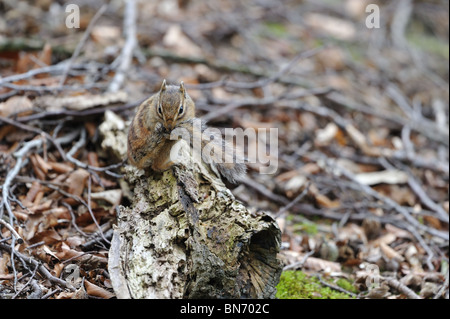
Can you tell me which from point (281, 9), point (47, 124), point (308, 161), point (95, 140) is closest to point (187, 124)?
point (95, 140)

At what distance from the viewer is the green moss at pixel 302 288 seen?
284 centimetres

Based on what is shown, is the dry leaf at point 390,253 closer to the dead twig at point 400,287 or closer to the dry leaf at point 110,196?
the dead twig at point 400,287

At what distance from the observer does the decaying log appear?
Result: 2.22 m

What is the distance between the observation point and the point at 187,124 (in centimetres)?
274

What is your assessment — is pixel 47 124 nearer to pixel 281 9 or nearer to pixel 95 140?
pixel 95 140

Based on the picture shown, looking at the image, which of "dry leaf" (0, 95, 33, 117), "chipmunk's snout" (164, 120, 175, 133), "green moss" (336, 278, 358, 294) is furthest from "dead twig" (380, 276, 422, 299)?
"dry leaf" (0, 95, 33, 117)

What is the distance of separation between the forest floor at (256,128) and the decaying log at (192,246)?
14.1 inches

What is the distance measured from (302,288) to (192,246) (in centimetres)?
102

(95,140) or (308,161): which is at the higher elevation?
(95,140)

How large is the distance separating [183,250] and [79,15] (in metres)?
4.66

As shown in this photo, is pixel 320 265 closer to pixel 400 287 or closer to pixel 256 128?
pixel 400 287

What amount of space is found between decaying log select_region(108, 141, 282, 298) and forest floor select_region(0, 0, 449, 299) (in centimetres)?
36

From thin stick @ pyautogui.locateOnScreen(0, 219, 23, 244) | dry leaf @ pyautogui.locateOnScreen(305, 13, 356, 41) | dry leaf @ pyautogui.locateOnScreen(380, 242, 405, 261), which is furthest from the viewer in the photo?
dry leaf @ pyautogui.locateOnScreen(305, 13, 356, 41)

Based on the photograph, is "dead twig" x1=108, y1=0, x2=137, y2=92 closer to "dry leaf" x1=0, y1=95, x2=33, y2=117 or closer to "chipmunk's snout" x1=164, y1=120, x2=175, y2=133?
"dry leaf" x1=0, y1=95, x2=33, y2=117
